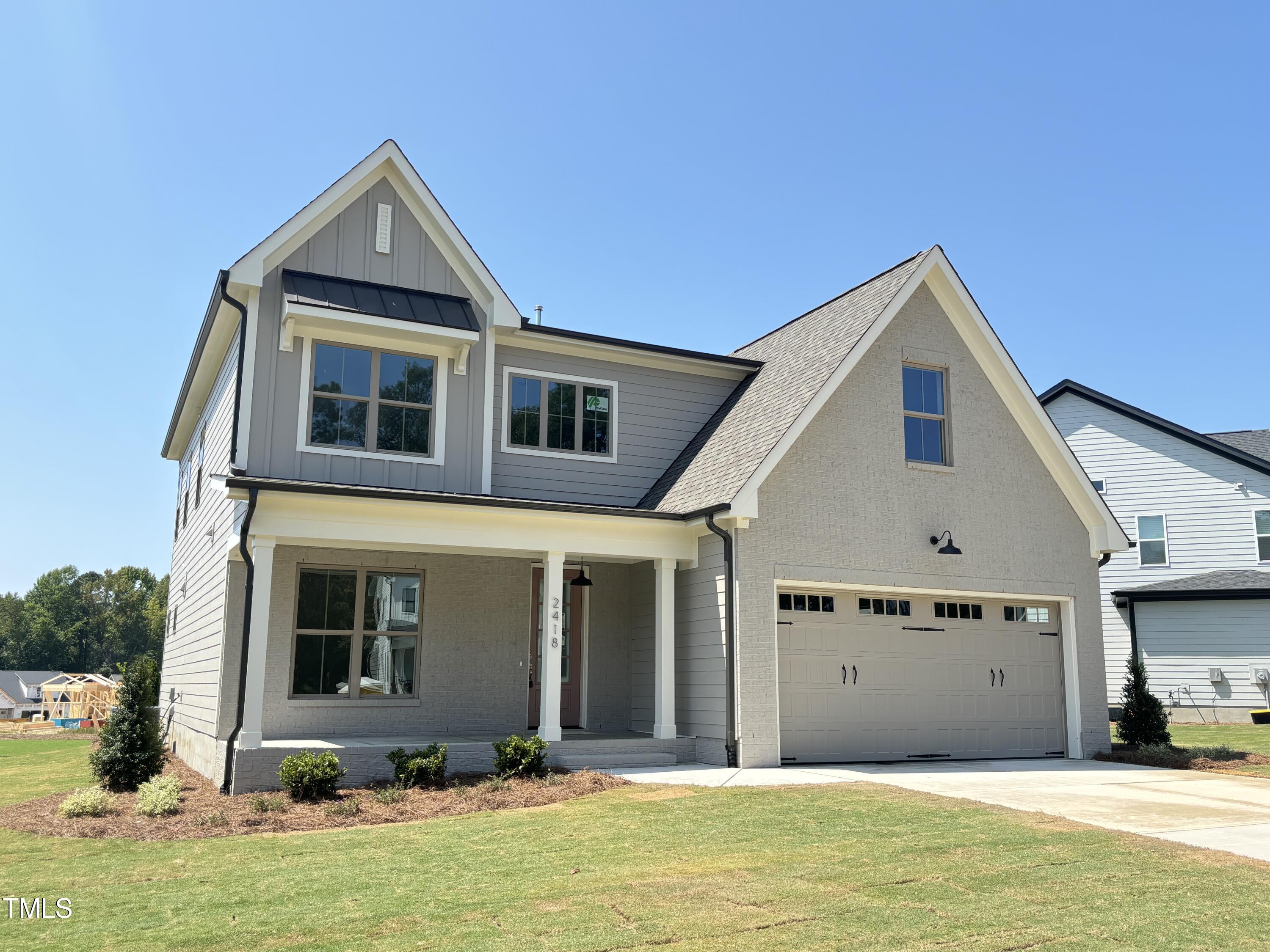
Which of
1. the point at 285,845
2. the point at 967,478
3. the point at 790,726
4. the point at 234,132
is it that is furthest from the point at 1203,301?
the point at 285,845

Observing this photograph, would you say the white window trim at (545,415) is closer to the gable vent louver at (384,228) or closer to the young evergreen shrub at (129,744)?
the gable vent louver at (384,228)

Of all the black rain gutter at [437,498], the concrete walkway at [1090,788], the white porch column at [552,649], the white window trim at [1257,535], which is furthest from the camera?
the white window trim at [1257,535]

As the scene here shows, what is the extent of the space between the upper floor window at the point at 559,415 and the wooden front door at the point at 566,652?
1931mm

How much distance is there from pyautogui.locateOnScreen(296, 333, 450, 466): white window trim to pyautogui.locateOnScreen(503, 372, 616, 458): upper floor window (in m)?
1.16

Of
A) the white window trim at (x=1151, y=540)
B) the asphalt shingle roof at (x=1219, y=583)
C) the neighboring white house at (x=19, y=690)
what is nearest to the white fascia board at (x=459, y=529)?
the asphalt shingle roof at (x=1219, y=583)

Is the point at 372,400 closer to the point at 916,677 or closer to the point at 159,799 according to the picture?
the point at 159,799

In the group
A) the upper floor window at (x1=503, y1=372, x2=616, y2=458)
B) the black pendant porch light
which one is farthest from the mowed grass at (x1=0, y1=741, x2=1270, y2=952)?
the upper floor window at (x1=503, y1=372, x2=616, y2=458)

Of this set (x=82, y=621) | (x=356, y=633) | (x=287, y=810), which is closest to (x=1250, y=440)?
(x=356, y=633)

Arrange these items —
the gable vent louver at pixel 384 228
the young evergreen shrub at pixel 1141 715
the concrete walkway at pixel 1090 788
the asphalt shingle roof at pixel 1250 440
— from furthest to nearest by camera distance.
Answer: the asphalt shingle roof at pixel 1250 440 < the young evergreen shrub at pixel 1141 715 < the gable vent louver at pixel 384 228 < the concrete walkway at pixel 1090 788

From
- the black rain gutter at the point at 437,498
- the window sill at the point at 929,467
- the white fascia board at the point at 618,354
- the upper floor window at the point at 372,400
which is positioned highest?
the white fascia board at the point at 618,354

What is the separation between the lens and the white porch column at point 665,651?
13.2m

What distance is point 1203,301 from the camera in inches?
869

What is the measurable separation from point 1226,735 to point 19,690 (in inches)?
3011

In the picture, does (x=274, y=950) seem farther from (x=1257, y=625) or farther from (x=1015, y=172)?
(x=1257, y=625)
